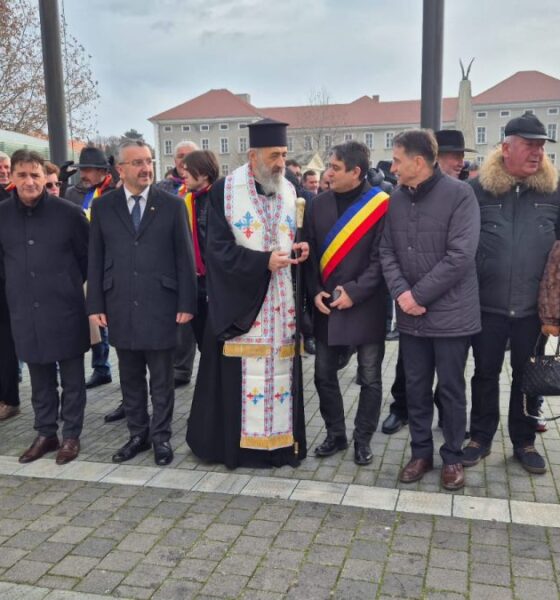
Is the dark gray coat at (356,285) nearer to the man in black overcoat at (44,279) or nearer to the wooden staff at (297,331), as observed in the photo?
the wooden staff at (297,331)

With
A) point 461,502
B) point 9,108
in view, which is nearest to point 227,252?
point 461,502

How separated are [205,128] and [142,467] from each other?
80.2 meters

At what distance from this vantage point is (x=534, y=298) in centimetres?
400

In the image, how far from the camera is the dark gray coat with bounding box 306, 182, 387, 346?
412 centimetres

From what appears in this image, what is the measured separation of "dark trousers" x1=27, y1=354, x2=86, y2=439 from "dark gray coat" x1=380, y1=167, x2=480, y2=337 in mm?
2303

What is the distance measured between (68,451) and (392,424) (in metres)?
2.37

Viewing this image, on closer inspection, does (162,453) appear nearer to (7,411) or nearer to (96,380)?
(7,411)

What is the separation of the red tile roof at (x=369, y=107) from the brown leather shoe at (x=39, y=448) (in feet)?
211

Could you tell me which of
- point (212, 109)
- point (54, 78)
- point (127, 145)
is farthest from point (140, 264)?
point (212, 109)

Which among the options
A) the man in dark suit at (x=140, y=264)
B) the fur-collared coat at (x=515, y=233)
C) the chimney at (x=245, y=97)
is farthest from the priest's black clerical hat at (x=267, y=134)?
the chimney at (x=245, y=97)

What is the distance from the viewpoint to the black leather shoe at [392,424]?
4.94m

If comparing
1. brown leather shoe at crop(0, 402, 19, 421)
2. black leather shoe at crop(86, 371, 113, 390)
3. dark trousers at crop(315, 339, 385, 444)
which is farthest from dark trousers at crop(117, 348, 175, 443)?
black leather shoe at crop(86, 371, 113, 390)

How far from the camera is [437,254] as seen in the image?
12.6ft

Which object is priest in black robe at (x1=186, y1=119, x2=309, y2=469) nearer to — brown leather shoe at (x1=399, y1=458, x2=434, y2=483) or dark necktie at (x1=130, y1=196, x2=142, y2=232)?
dark necktie at (x1=130, y1=196, x2=142, y2=232)
